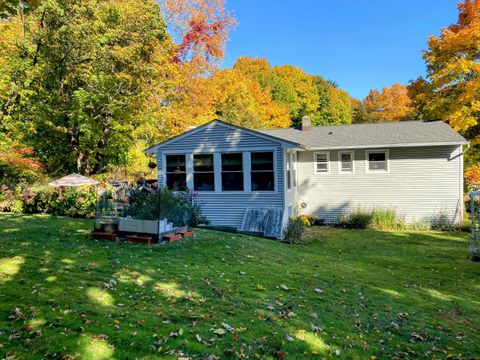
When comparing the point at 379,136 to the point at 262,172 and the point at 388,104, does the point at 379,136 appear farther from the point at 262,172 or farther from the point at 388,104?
the point at 388,104

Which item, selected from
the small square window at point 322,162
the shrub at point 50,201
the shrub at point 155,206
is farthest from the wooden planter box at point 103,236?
the small square window at point 322,162

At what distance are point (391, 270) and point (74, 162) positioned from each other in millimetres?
16930

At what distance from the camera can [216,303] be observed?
4977 mm

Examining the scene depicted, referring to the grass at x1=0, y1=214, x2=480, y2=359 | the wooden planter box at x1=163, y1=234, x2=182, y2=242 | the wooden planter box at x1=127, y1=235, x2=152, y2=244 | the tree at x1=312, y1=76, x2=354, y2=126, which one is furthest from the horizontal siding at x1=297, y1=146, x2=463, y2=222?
the tree at x1=312, y1=76, x2=354, y2=126

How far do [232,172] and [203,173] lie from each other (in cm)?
122

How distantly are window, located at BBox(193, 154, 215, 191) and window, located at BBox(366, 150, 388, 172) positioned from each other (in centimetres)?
744

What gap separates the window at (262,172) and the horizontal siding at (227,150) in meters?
0.23

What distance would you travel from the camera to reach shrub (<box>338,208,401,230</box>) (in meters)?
15.9

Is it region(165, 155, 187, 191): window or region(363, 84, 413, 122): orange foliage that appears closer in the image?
region(165, 155, 187, 191): window

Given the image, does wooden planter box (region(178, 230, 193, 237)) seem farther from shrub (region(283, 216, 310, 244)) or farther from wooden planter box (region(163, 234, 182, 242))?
shrub (region(283, 216, 310, 244))

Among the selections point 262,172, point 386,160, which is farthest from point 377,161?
point 262,172

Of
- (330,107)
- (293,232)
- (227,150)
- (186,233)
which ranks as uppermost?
(330,107)

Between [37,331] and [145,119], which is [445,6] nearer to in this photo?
[145,119]

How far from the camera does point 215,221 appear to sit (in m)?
14.5
